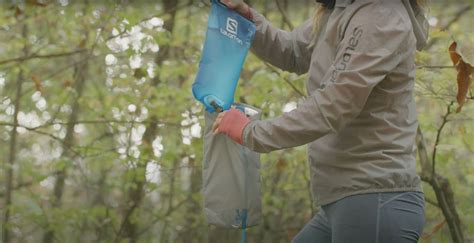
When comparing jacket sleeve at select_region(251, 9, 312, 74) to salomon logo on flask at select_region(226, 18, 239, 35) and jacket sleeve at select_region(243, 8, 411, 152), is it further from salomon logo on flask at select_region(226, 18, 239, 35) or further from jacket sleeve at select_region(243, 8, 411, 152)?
jacket sleeve at select_region(243, 8, 411, 152)

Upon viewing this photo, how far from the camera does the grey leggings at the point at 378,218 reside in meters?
1.94

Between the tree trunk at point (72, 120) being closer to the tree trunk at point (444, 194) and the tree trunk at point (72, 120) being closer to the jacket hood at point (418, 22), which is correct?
the tree trunk at point (444, 194)

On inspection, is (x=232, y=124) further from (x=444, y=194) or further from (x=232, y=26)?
(x=444, y=194)

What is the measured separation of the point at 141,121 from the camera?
4703 millimetres

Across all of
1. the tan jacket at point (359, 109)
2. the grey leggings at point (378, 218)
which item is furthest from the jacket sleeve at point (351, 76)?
the grey leggings at point (378, 218)

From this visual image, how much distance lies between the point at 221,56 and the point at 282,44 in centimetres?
29

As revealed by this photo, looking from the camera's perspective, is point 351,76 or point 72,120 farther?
point 72,120

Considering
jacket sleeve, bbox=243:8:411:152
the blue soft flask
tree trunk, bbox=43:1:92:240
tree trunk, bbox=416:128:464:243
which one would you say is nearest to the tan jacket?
jacket sleeve, bbox=243:8:411:152

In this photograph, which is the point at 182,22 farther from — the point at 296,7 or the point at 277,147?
the point at 277,147

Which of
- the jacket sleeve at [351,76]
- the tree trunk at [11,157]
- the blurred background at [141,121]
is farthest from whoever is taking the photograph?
the tree trunk at [11,157]

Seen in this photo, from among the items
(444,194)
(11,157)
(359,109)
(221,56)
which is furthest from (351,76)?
(11,157)

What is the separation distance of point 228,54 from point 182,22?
11.3 feet

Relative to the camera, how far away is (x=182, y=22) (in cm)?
573

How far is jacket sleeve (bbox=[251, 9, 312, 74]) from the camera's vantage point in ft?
8.14
